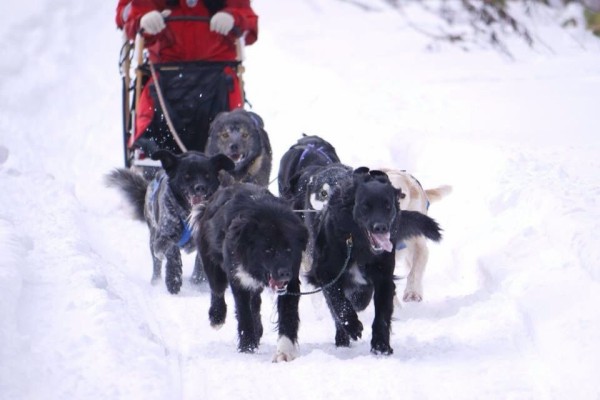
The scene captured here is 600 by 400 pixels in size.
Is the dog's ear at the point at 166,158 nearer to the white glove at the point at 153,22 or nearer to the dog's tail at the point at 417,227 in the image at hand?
the white glove at the point at 153,22

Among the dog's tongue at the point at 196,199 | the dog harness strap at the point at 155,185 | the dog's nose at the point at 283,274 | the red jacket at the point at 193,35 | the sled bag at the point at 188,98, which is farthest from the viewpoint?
the red jacket at the point at 193,35

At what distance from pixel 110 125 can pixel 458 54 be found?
6957 mm

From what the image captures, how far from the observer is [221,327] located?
6195 millimetres

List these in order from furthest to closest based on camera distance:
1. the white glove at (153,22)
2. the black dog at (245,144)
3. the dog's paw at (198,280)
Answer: the white glove at (153,22) → the black dog at (245,144) → the dog's paw at (198,280)

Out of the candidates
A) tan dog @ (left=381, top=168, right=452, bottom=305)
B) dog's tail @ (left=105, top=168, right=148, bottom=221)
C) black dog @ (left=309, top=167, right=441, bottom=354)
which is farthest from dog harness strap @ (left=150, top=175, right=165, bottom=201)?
black dog @ (left=309, top=167, right=441, bottom=354)

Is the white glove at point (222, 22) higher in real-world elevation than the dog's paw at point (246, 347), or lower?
higher

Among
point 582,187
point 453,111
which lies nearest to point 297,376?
point 582,187

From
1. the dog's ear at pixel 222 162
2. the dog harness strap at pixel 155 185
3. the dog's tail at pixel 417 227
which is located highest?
the dog's tail at pixel 417 227

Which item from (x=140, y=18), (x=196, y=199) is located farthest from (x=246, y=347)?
(x=140, y=18)

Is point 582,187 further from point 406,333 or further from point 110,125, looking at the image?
point 110,125

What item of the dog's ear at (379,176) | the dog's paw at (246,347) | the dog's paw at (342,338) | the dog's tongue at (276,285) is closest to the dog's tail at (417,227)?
the dog's ear at (379,176)

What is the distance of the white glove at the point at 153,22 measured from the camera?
8.74 m

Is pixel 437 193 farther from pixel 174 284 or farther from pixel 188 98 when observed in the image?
pixel 188 98

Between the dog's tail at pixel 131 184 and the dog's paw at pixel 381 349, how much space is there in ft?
12.3
